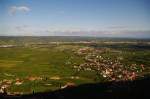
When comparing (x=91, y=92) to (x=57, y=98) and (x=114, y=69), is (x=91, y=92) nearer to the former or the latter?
(x=57, y=98)

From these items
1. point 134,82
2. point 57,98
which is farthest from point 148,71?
point 57,98

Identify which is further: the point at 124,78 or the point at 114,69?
the point at 114,69

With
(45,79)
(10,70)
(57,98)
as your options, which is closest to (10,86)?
(45,79)

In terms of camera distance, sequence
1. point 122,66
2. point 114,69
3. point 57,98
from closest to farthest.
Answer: point 57,98 < point 114,69 < point 122,66

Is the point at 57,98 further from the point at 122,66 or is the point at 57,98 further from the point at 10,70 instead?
the point at 122,66

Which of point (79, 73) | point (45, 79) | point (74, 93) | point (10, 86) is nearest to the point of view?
point (74, 93)

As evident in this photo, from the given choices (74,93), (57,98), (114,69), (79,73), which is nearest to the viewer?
(57,98)
